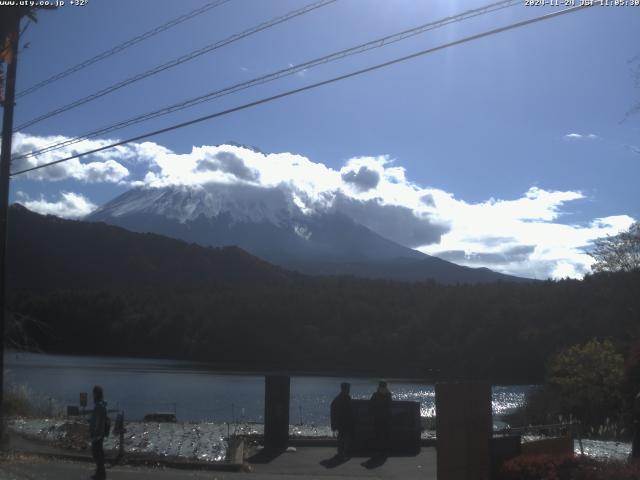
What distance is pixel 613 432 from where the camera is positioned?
2295 centimetres

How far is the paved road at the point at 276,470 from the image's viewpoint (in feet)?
40.7

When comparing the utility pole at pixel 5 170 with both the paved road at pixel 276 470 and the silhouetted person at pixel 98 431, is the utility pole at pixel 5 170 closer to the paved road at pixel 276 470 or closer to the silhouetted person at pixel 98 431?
the paved road at pixel 276 470

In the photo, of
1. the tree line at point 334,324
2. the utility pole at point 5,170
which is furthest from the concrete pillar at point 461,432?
the tree line at point 334,324

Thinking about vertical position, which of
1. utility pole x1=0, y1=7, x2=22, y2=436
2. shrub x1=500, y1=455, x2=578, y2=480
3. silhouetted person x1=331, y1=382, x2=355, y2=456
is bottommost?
shrub x1=500, y1=455, x2=578, y2=480

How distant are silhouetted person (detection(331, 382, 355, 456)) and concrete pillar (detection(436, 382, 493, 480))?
376 cm

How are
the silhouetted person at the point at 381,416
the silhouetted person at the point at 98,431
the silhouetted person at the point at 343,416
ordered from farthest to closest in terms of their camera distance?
1. the silhouetted person at the point at 381,416
2. the silhouetted person at the point at 343,416
3. the silhouetted person at the point at 98,431

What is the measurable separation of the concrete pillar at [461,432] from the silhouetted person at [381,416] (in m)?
3.66

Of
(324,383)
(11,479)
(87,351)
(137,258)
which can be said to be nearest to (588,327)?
(324,383)

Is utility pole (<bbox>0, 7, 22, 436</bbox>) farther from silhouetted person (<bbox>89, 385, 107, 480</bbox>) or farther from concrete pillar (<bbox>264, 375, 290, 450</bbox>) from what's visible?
concrete pillar (<bbox>264, 375, 290, 450</bbox>)

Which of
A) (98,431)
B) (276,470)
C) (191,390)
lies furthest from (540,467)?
(191,390)

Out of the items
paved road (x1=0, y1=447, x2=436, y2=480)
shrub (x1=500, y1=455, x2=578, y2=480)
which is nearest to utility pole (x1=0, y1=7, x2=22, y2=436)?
paved road (x1=0, y1=447, x2=436, y2=480)

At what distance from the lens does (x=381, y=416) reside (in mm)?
14906

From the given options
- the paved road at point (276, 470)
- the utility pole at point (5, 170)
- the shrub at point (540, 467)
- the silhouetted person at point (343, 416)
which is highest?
the utility pole at point (5, 170)

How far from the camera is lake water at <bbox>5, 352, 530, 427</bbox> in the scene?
135 feet
